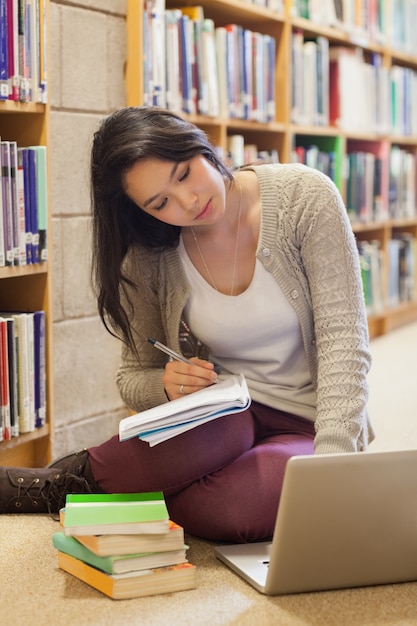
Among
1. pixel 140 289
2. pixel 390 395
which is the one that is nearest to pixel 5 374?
pixel 140 289

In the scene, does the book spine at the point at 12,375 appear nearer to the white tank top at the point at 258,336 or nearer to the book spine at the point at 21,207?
the book spine at the point at 21,207

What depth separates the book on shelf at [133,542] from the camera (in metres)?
1.42

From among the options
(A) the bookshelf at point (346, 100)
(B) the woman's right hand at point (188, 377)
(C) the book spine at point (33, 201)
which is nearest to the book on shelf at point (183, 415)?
(B) the woman's right hand at point (188, 377)

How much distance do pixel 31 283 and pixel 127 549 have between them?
0.86 m

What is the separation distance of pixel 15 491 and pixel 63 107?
0.98 meters

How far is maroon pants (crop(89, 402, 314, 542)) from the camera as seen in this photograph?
161cm

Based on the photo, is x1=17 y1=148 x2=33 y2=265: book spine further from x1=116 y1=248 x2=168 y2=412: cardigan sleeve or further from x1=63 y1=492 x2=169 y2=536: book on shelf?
x1=63 y1=492 x2=169 y2=536: book on shelf

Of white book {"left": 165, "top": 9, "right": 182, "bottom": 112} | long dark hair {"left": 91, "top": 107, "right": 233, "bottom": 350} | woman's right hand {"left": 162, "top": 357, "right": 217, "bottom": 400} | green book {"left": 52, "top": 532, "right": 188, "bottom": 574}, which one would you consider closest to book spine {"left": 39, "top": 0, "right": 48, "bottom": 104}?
long dark hair {"left": 91, "top": 107, "right": 233, "bottom": 350}

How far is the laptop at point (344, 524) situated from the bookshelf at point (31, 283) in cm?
81

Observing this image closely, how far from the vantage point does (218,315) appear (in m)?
1.70

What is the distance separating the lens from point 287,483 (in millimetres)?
1326

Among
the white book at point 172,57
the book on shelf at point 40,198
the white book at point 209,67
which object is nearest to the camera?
the book on shelf at point 40,198

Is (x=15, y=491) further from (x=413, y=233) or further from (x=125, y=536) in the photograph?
(x=413, y=233)

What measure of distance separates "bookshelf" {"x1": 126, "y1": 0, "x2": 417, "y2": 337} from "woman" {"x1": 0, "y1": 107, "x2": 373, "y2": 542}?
2.80ft
